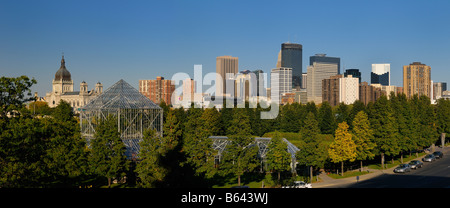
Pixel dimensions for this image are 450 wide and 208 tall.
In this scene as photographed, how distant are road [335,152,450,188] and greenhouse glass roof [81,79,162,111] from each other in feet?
112

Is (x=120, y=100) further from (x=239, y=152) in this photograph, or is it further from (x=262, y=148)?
(x=239, y=152)

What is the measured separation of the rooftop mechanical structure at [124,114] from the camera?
61.3 m

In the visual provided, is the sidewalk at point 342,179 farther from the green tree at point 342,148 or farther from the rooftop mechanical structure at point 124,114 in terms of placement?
the rooftop mechanical structure at point 124,114

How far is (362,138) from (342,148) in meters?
5.08

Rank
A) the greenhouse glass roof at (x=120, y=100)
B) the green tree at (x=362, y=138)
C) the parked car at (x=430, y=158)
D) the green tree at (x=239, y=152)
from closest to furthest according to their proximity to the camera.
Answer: the green tree at (x=239, y=152), the green tree at (x=362, y=138), the greenhouse glass roof at (x=120, y=100), the parked car at (x=430, y=158)

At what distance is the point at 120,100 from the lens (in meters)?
65.2

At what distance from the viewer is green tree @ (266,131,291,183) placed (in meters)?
48.6

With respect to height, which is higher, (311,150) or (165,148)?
(165,148)

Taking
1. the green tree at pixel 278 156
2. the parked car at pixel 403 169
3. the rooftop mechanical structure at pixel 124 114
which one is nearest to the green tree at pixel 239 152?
the green tree at pixel 278 156

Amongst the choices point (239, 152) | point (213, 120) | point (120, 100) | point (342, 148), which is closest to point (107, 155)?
point (239, 152)

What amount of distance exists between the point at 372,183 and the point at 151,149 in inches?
1032

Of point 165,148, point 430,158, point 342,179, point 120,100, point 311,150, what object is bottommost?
point 342,179

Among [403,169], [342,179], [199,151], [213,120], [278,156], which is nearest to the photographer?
[199,151]

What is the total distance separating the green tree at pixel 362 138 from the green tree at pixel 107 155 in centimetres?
3142
